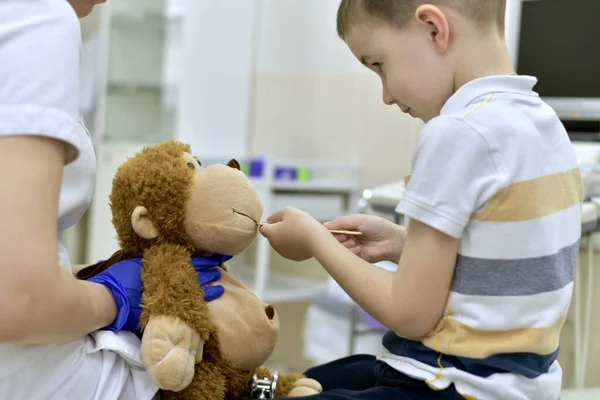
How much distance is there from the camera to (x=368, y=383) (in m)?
0.91

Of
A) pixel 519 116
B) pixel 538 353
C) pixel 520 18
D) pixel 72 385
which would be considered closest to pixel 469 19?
pixel 519 116

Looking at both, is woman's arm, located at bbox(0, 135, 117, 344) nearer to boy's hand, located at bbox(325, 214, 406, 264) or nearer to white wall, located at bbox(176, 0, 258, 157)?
boy's hand, located at bbox(325, 214, 406, 264)

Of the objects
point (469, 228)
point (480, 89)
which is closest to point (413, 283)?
point (469, 228)

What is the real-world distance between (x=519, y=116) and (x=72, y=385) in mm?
528

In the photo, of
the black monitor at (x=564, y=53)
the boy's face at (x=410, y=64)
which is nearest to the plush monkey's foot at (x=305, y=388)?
the boy's face at (x=410, y=64)

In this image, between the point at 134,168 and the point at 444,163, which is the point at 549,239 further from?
the point at 134,168

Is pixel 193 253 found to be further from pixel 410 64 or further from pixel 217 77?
pixel 217 77

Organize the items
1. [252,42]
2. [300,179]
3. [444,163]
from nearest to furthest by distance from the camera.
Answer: [444,163] < [300,179] < [252,42]

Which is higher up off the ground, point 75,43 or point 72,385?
point 75,43

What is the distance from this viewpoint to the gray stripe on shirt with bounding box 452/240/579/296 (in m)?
0.72

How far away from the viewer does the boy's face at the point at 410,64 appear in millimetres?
776

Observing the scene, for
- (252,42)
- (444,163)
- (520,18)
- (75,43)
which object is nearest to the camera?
(75,43)

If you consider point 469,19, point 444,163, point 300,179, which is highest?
point 469,19

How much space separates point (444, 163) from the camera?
69cm
